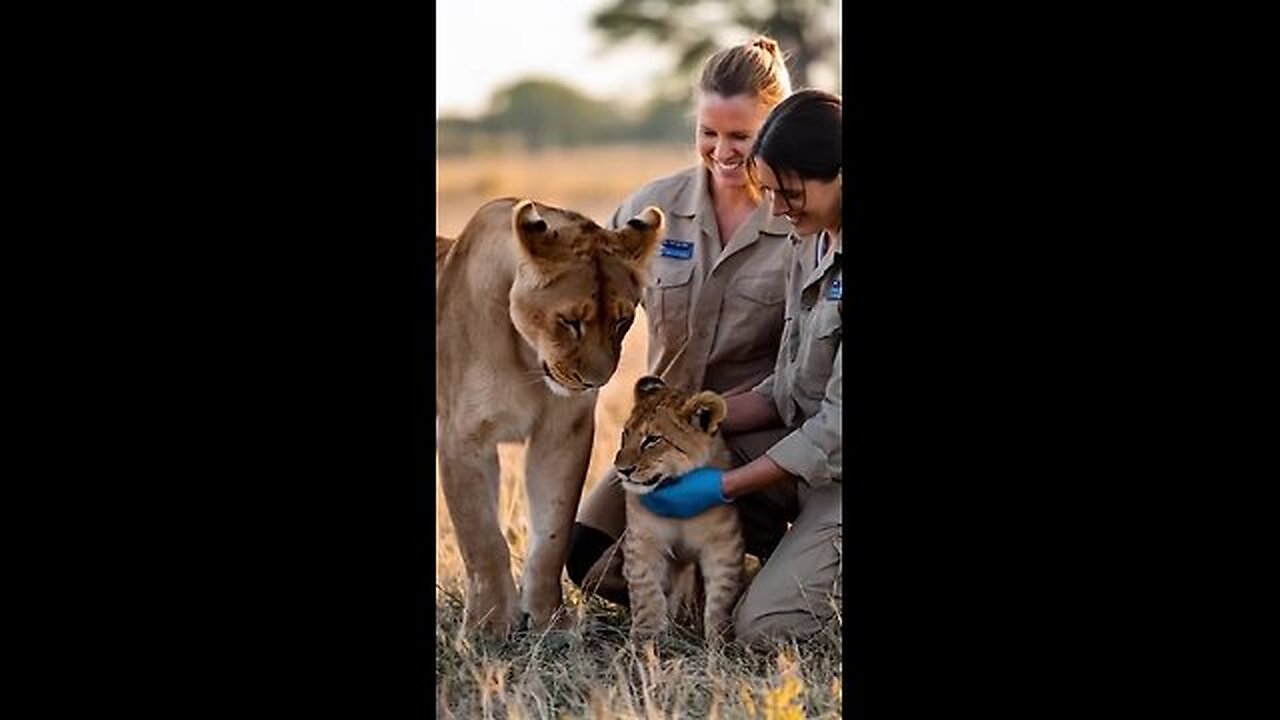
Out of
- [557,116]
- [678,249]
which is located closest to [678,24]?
[557,116]

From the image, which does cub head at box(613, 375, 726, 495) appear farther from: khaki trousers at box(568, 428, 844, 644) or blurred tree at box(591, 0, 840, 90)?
blurred tree at box(591, 0, 840, 90)

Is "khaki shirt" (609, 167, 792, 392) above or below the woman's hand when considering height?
above

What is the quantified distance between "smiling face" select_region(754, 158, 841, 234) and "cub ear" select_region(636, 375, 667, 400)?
1.27 feet

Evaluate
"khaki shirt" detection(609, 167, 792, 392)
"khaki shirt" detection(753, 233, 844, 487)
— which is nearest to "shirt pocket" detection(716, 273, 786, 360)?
"khaki shirt" detection(609, 167, 792, 392)

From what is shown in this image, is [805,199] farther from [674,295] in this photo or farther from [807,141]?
[674,295]

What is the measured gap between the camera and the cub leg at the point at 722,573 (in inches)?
126

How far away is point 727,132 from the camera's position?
3.37 m

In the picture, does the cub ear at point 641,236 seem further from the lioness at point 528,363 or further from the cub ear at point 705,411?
the cub ear at point 705,411

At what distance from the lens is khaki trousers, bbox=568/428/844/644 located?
309 centimetres
